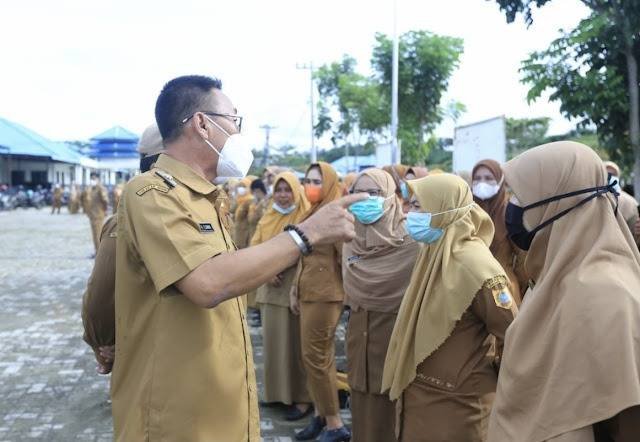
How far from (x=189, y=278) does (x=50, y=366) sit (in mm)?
5254

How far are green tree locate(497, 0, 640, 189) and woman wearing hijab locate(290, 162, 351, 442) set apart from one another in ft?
17.6

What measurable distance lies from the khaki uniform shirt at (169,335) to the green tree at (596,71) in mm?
7631

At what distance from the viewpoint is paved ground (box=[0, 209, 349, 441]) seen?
Result: 475 cm

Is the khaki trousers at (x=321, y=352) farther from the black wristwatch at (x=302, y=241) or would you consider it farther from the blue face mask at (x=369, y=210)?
the black wristwatch at (x=302, y=241)

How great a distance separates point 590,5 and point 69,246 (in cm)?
1453

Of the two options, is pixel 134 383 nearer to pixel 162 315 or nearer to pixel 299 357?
pixel 162 315

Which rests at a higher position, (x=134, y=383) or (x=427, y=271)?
(x=427, y=271)

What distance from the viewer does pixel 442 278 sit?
9.68 feet

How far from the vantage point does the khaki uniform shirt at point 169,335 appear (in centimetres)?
188

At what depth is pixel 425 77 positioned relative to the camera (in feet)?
53.8

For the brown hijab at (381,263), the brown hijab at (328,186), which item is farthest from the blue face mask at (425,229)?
the brown hijab at (328,186)

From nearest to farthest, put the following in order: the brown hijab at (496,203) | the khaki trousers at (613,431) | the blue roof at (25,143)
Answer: the khaki trousers at (613,431), the brown hijab at (496,203), the blue roof at (25,143)

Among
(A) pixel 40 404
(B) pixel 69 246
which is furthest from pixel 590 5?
(B) pixel 69 246

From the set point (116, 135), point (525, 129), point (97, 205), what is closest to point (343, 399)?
point (97, 205)
